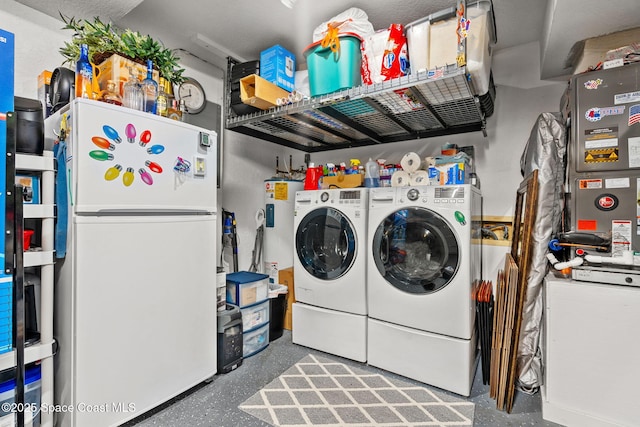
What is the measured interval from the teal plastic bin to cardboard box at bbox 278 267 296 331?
67.5 inches

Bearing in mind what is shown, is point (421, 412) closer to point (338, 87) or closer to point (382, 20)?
point (338, 87)

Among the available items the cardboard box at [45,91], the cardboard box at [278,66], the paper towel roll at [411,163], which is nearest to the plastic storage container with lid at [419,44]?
the paper towel roll at [411,163]

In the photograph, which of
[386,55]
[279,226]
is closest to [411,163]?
[386,55]

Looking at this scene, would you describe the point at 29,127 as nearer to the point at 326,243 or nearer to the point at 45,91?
the point at 45,91

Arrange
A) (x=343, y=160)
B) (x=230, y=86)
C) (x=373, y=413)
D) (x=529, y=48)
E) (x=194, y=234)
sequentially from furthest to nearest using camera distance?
1. (x=343, y=160)
2. (x=230, y=86)
3. (x=529, y=48)
4. (x=194, y=234)
5. (x=373, y=413)

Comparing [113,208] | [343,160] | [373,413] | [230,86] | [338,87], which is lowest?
[373,413]

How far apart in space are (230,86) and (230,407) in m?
2.51

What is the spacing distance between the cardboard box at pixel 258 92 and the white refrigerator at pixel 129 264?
1.85 feet

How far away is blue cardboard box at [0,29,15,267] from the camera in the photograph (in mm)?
1289

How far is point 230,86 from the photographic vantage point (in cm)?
268

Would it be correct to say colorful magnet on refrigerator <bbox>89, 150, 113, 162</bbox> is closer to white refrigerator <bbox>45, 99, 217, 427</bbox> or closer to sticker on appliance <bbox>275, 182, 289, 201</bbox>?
white refrigerator <bbox>45, 99, 217, 427</bbox>

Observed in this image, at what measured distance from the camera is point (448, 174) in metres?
2.13

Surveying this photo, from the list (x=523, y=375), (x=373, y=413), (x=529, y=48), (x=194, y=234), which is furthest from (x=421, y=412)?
(x=529, y=48)

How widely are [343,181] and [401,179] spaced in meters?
0.58
